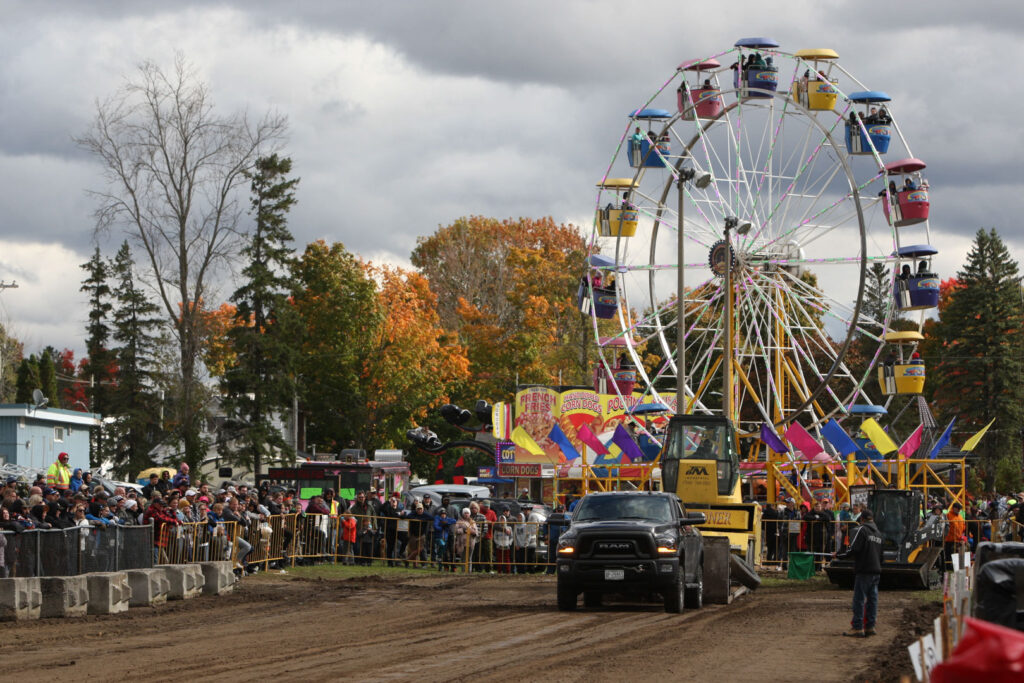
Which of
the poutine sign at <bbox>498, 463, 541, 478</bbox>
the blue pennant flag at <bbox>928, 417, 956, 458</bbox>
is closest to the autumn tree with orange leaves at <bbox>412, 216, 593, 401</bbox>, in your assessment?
A: the poutine sign at <bbox>498, 463, 541, 478</bbox>

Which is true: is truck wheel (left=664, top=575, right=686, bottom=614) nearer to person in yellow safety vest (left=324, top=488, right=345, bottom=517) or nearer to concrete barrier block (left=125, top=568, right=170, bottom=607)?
concrete barrier block (left=125, top=568, right=170, bottom=607)

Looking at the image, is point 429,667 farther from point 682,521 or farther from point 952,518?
point 952,518

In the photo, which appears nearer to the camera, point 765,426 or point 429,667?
point 429,667

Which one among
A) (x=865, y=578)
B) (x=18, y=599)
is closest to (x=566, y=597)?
(x=865, y=578)

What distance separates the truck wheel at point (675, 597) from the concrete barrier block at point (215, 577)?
299 inches

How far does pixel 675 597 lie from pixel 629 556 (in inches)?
36.7

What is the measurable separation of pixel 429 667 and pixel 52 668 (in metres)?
3.74

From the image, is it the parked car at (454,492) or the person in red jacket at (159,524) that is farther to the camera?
the parked car at (454,492)

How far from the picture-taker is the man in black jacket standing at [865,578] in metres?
17.3

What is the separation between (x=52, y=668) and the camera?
45.1 feet

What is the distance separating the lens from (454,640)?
647 inches

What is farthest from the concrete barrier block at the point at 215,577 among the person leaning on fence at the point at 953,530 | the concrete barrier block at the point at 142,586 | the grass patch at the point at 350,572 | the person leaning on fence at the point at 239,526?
the person leaning on fence at the point at 953,530

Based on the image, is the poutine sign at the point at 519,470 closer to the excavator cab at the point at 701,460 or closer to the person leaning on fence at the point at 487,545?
the person leaning on fence at the point at 487,545

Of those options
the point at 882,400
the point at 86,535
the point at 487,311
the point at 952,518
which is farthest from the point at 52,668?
the point at 882,400
